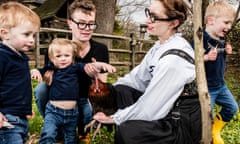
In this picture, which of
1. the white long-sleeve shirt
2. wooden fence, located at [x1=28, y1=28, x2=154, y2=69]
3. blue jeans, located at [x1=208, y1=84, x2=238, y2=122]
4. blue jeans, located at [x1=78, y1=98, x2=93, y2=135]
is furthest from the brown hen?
wooden fence, located at [x1=28, y1=28, x2=154, y2=69]

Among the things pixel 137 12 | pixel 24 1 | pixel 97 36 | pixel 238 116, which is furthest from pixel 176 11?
pixel 137 12

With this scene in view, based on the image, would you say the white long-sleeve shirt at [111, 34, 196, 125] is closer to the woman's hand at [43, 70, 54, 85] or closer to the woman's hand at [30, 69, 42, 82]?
the woman's hand at [30, 69, 42, 82]

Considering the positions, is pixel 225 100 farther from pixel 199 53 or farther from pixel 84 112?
pixel 199 53

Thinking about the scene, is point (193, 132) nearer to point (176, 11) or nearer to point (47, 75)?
point (176, 11)

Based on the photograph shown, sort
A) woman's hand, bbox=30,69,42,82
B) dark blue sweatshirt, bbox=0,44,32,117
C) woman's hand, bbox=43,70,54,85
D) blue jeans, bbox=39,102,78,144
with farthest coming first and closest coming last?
woman's hand, bbox=43,70,54,85 < blue jeans, bbox=39,102,78,144 < woman's hand, bbox=30,69,42,82 < dark blue sweatshirt, bbox=0,44,32,117

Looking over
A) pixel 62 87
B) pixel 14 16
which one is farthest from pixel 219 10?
pixel 14 16

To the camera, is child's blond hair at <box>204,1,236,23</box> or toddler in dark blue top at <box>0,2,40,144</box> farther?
child's blond hair at <box>204,1,236,23</box>

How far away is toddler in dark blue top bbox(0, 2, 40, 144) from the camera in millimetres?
2783

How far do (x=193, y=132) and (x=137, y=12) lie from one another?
2005cm

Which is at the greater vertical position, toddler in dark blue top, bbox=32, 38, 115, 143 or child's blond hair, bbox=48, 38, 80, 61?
child's blond hair, bbox=48, 38, 80, 61

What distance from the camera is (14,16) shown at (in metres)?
2.84

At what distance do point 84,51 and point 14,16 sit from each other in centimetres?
A: 102

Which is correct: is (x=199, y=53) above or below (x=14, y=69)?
above

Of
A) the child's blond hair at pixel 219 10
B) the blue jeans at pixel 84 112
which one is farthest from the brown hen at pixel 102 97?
the child's blond hair at pixel 219 10
